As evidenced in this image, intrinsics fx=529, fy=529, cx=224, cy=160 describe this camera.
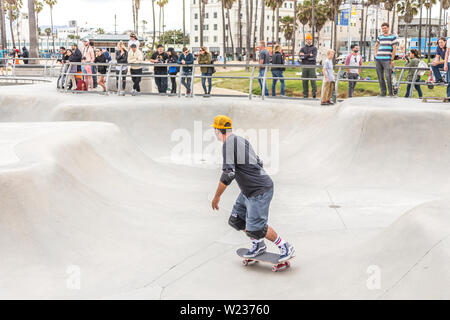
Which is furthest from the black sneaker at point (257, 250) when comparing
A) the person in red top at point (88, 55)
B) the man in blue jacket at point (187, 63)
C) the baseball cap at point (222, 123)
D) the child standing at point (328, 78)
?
the person in red top at point (88, 55)

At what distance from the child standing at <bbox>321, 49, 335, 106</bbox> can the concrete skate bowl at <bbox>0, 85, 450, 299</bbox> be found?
1020mm

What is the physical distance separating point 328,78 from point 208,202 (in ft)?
21.7

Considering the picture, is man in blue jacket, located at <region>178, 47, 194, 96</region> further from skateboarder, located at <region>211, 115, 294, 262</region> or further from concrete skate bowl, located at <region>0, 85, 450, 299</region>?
skateboarder, located at <region>211, 115, 294, 262</region>

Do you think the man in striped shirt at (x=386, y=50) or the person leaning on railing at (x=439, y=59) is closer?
the man in striped shirt at (x=386, y=50)

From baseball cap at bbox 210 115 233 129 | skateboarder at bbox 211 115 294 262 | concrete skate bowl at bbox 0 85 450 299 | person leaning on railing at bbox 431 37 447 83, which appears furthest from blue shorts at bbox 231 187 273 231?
person leaning on railing at bbox 431 37 447 83

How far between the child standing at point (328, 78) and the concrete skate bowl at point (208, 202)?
1020 mm

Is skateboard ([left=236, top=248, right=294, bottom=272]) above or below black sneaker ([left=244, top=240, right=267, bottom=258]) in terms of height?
below

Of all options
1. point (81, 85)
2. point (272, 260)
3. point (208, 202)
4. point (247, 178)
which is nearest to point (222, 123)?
point (247, 178)

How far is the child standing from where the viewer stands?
1415 centimetres

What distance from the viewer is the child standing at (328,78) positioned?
46.4 ft

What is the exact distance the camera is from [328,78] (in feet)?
48.2

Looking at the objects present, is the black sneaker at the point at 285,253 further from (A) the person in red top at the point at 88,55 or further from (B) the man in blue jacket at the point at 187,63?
(A) the person in red top at the point at 88,55

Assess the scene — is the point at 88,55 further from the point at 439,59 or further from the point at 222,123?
the point at 222,123

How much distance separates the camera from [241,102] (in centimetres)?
1541
